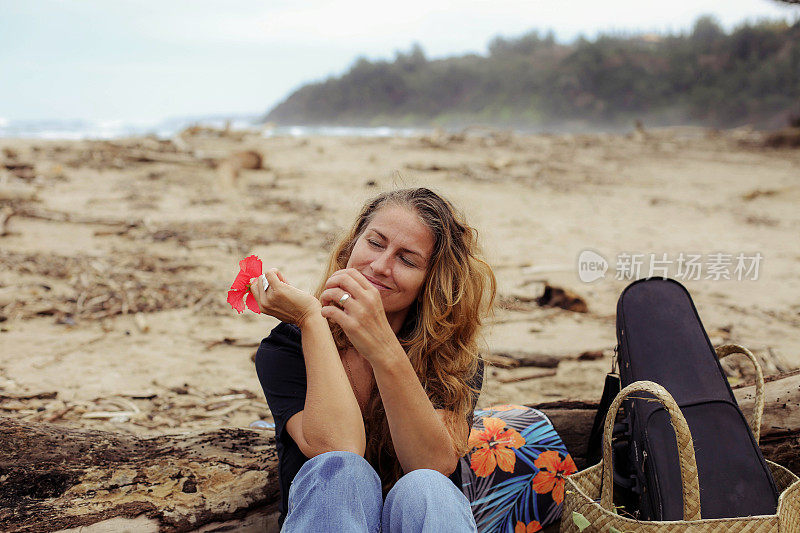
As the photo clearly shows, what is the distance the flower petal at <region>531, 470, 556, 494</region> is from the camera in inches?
98.0

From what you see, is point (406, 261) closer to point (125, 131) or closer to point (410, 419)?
point (410, 419)

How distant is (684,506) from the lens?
184 cm

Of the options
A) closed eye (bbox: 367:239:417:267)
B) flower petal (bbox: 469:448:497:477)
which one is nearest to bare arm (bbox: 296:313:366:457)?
closed eye (bbox: 367:239:417:267)

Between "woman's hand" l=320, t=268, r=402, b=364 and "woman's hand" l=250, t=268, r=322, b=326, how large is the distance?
9cm

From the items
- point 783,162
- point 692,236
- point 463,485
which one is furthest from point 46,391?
point 783,162

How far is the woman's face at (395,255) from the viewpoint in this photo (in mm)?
2129

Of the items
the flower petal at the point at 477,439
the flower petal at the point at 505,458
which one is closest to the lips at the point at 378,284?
the flower petal at the point at 477,439

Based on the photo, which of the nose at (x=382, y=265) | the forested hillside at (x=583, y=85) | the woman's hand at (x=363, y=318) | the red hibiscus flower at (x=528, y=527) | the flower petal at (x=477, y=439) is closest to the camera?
the woman's hand at (x=363, y=318)

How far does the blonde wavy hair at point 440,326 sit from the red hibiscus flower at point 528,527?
562mm

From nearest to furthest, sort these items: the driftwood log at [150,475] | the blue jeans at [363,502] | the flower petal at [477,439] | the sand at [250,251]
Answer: the blue jeans at [363,502], the driftwood log at [150,475], the flower petal at [477,439], the sand at [250,251]

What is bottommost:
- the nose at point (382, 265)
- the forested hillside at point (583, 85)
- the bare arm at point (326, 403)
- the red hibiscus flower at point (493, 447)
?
the red hibiscus flower at point (493, 447)

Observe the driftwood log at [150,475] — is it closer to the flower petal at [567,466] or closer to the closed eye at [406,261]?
the flower petal at [567,466]

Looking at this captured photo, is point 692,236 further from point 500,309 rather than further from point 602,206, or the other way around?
point 500,309

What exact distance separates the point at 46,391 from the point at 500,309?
342 cm
